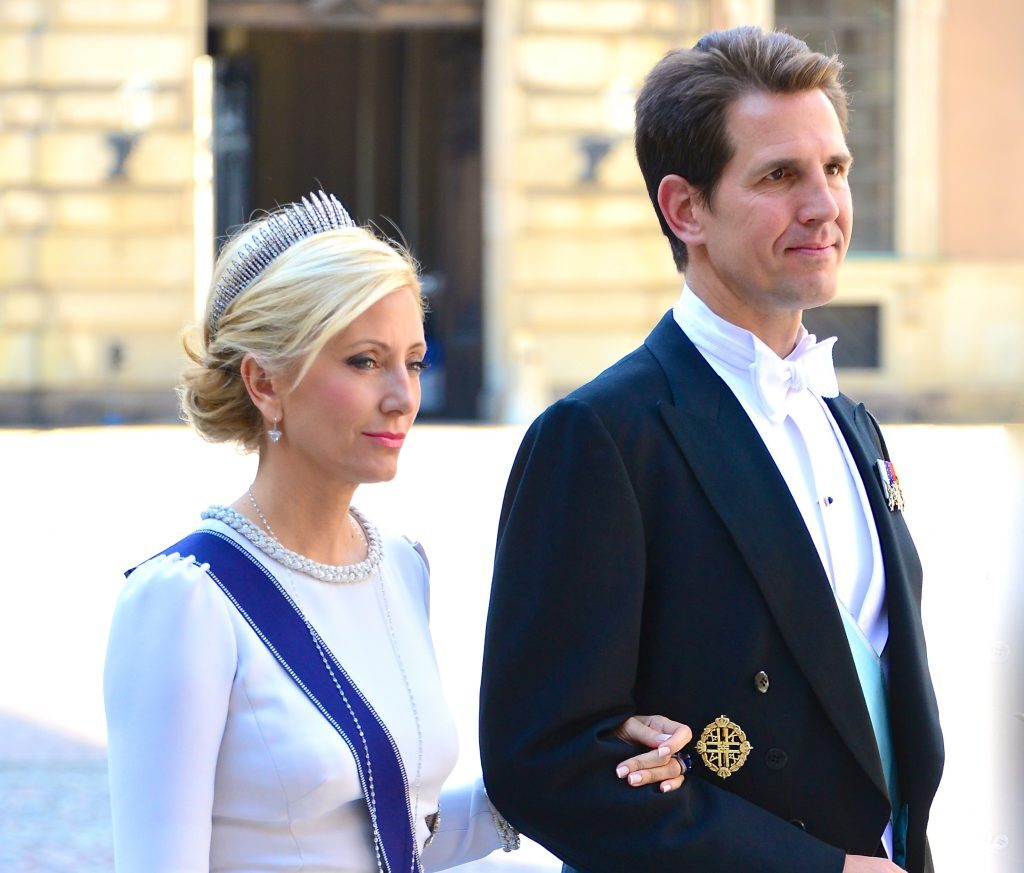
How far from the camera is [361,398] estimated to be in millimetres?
2186

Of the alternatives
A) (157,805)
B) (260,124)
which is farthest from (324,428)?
(260,124)

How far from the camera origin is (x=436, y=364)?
17.2 metres

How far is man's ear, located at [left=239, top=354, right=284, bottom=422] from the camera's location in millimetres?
2242

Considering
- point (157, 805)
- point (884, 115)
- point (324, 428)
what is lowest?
point (157, 805)

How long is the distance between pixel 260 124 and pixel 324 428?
1670cm

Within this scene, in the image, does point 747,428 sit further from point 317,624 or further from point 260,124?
Answer: point 260,124

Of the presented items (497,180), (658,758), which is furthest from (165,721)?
(497,180)

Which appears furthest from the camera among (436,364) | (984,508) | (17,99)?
(436,364)

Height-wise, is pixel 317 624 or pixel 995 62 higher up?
pixel 995 62

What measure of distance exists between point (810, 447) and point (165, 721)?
0.95m

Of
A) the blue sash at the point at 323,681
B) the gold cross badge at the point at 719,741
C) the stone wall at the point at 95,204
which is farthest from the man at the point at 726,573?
the stone wall at the point at 95,204

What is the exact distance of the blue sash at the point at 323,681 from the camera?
210cm

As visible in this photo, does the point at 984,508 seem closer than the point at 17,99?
Yes

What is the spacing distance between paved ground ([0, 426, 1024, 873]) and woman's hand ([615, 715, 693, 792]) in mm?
625
